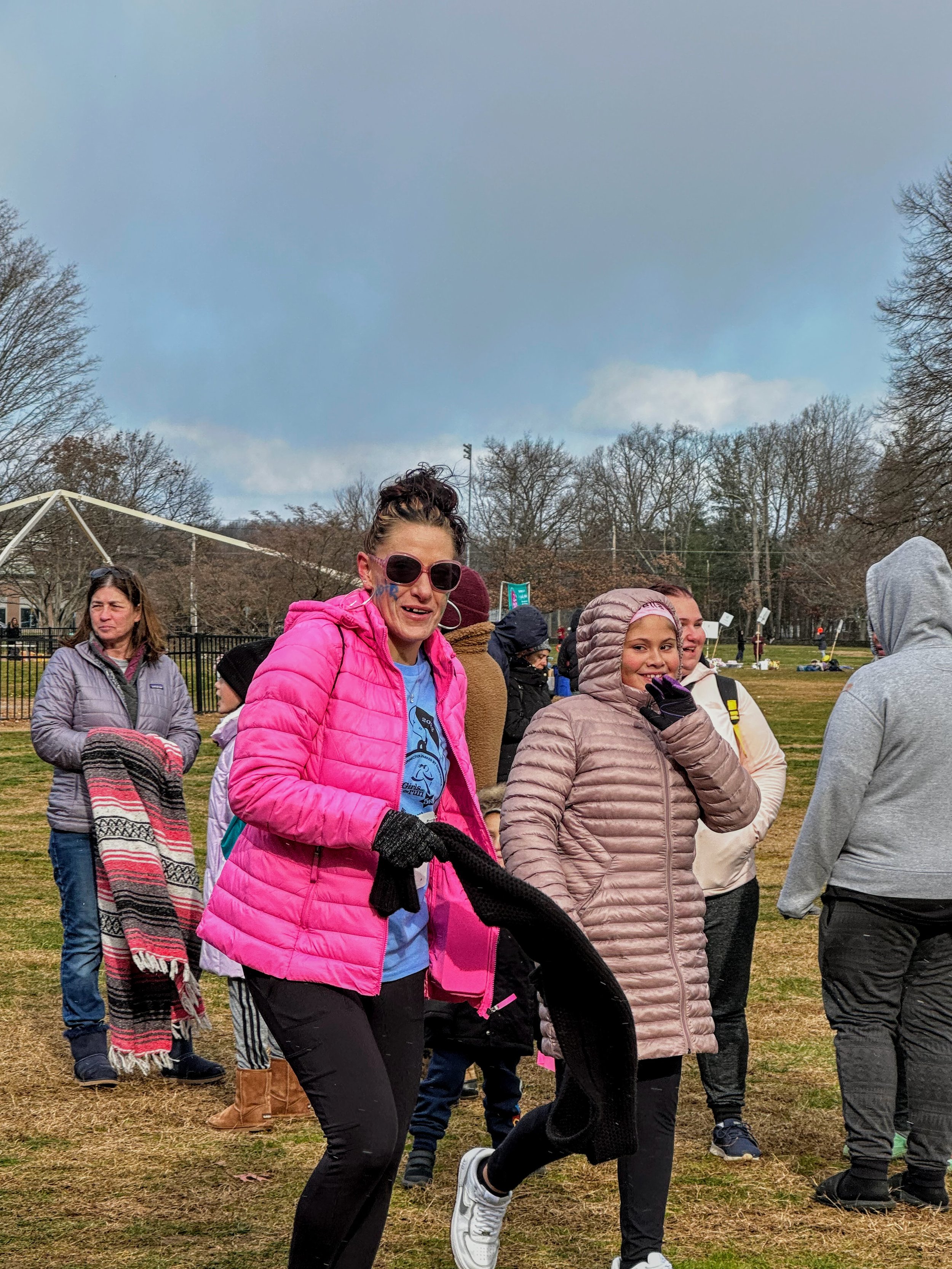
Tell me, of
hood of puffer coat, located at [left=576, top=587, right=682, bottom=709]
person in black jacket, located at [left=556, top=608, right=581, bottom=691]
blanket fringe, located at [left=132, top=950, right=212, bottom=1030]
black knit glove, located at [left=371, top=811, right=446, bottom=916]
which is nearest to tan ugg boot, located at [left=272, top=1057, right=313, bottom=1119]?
blanket fringe, located at [left=132, top=950, right=212, bottom=1030]

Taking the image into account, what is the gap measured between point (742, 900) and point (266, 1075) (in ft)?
6.44

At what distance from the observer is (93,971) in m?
5.57

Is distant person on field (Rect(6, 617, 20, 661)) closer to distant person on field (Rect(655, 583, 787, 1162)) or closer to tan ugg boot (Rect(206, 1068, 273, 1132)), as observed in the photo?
tan ugg boot (Rect(206, 1068, 273, 1132))

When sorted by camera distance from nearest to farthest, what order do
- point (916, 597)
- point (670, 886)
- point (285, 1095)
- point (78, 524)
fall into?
point (670, 886), point (916, 597), point (285, 1095), point (78, 524)

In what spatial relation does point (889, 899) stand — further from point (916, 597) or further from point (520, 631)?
point (520, 631)

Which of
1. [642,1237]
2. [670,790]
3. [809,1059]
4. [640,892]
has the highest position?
[670,790]

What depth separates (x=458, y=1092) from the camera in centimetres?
443

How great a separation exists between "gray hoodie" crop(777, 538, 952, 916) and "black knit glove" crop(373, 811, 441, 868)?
1869mm

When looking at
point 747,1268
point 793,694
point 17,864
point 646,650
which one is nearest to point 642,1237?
point 747,1268

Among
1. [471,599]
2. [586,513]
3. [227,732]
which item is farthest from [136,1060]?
[586,513]

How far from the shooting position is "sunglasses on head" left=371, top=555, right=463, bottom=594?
9.41ft

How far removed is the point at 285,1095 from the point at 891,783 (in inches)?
106

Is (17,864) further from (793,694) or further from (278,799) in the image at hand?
(793,694)

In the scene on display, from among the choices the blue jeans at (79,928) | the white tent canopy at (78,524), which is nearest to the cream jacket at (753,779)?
the blue jeans at (79,928)
